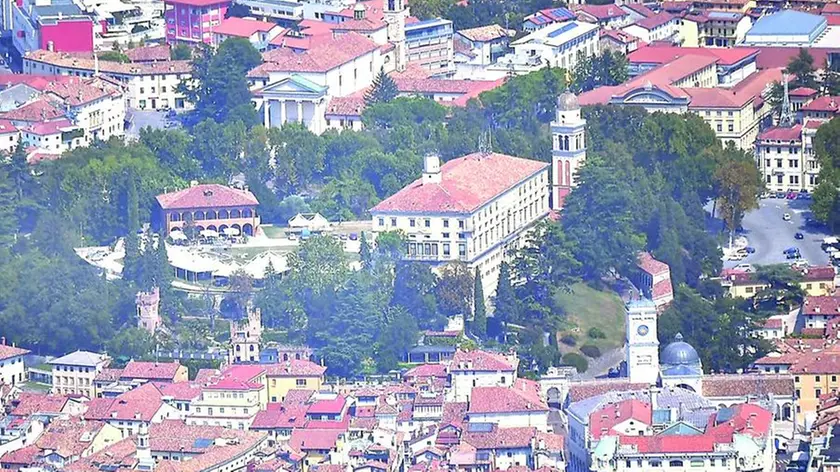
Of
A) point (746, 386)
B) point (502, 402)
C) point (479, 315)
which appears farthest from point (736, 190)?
point (502, 402)

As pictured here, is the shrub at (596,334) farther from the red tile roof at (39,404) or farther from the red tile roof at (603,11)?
the red tile roof at (603,11)

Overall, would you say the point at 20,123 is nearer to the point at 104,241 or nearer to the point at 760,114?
the point at 104,241

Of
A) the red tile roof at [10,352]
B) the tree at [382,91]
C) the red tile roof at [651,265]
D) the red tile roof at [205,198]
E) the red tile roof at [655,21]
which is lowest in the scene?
the red tile roof at [10,352]

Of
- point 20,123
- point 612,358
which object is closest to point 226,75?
point 20,123

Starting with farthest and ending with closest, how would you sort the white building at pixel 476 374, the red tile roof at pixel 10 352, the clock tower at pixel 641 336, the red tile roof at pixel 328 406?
1. the red tile roof at pixel 10 352
2. the clock tower at pixel 641 336
3. the white building at pixel 476 374
4. the red tile roof at pixel 328 406

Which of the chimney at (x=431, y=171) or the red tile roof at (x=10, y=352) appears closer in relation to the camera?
the red tile roof at (x=10, y=352)

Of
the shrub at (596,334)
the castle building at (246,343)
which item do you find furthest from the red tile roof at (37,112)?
the shrub at (596,334)

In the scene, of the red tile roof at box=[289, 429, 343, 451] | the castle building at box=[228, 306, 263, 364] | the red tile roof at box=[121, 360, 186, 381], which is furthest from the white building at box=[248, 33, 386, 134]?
the red tile roof at box=[289, 429, 343, 451]
